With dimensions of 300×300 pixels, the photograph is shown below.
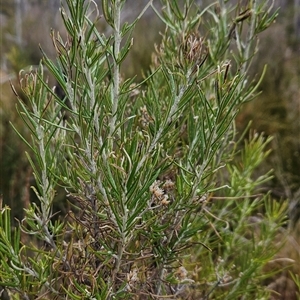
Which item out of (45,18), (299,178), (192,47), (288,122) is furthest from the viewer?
(45,18)

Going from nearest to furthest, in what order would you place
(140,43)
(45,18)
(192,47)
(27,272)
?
1. (192,47)
2. (27,272)
3. (140,43)
4. (45,18)

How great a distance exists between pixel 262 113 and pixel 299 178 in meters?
0.93

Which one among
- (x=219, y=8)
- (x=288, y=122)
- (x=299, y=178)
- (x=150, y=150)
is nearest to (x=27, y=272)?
(x=150, y=150)

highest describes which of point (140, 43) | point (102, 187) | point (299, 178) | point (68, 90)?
point (68, 90)

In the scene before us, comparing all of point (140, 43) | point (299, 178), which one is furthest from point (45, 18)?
point (299, 178)

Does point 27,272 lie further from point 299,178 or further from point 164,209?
point 299,178

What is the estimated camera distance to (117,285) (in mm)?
637

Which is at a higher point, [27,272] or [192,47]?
[192,47]

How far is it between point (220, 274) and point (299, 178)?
205 centimetres

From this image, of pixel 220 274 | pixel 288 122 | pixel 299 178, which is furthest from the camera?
pixel 288 122

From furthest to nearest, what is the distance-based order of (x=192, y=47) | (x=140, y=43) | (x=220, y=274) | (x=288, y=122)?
1. (x=140, y=43)
2. (x=288, y=122)
3. (x=220, y=274)
4. (x=192, y=47)

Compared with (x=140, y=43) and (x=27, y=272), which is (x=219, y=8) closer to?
(x=27, y=272)

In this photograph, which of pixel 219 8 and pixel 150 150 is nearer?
pixel 150 150

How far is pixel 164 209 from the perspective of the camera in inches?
24.4
